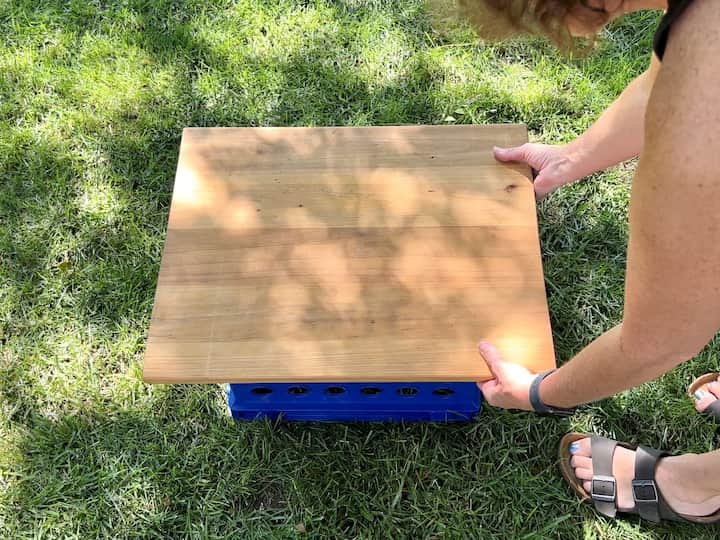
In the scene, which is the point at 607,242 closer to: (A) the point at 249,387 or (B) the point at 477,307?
(B) the point at 477,307

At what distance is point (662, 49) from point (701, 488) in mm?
1441

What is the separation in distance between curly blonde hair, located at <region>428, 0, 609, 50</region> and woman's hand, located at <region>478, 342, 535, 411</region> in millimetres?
751

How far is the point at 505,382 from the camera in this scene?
158 cm

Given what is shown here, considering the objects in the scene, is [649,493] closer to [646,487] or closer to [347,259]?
[646,487]

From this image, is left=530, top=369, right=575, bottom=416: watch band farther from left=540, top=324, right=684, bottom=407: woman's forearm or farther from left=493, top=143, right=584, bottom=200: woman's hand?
left=493, top=143, right=584, bottom=200: woman's hand

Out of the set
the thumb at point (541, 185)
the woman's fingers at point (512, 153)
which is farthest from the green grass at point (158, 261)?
Answer: the woman's fingers at point (512, 153)

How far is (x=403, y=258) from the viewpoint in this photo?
1.77m

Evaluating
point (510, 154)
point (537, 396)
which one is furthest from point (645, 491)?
point (510, 154)

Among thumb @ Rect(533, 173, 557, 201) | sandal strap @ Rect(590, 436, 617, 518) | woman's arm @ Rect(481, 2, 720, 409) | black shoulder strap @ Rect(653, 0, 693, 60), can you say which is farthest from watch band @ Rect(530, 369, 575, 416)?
black shoulder strap @ Rect(653, 0, 693, 60)

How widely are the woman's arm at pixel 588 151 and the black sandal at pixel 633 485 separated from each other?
0.81m

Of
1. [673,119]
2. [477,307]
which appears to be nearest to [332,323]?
[477,307]

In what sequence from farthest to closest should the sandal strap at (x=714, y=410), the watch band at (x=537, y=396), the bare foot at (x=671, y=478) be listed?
the sandal strap at (x=714, y=410), the bare foot at (x=671, y=478), the watch band at (x=537, y=396)

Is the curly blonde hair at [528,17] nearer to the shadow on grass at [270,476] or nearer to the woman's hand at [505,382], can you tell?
the woman's hand at [505,382]

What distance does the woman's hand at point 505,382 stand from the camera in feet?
5.15
